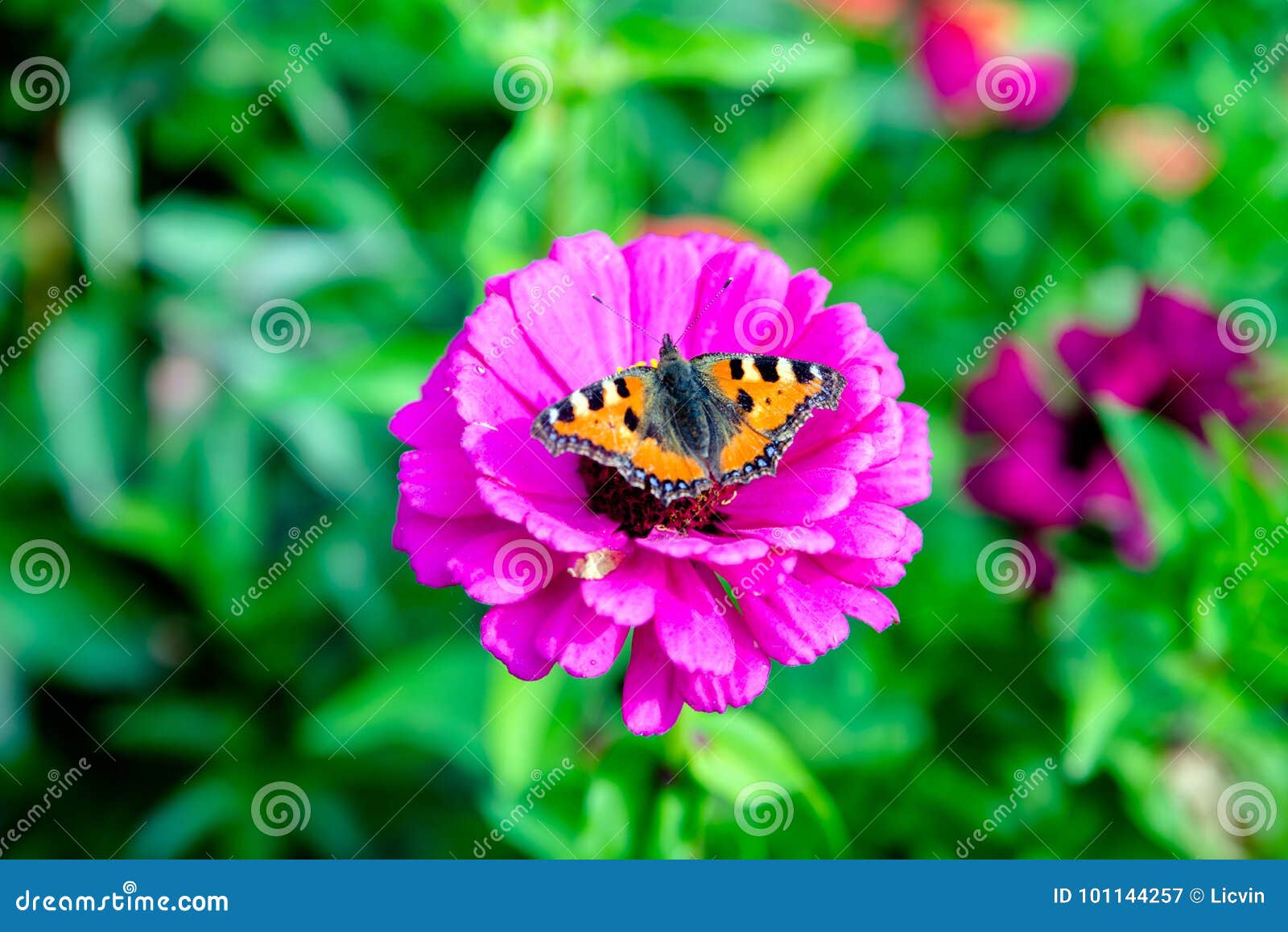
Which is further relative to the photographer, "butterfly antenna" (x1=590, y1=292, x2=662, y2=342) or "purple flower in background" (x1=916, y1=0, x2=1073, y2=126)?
"purple flower in background" (x1=916, y1=0, x2=1073, y2=126)

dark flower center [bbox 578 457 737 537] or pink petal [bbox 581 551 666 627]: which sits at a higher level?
dark flower center [bbox 578 457 737 537]

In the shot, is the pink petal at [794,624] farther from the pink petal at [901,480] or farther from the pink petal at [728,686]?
the pink petal at [901,480]

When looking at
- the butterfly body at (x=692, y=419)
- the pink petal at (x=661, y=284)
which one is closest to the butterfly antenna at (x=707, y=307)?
the pink petal at (x=661, y=284)

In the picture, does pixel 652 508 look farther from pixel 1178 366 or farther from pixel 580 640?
pixel 1178 366

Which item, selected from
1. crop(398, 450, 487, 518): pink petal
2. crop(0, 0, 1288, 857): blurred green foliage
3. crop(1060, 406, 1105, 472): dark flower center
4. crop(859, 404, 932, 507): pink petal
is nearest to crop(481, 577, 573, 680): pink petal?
→ crop(398, 450, 487, 518): pink petal

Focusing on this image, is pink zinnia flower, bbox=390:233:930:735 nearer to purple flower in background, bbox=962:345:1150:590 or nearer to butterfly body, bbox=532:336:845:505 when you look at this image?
butterfly body, bbox=532:336:845:505

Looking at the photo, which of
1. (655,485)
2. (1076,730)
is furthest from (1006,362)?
(655,485)
